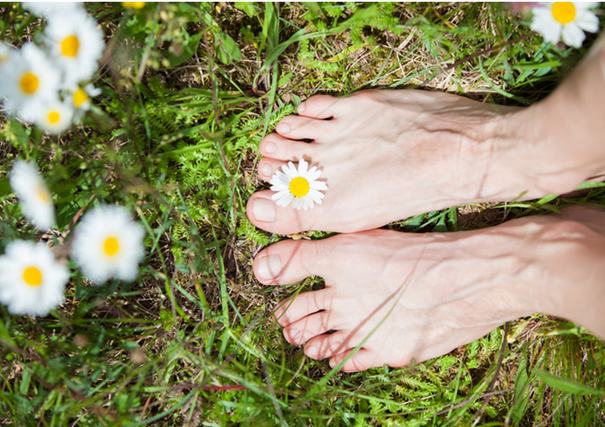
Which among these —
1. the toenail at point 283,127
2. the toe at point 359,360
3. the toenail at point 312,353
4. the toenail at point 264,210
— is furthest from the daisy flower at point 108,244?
the toe at point 359,360

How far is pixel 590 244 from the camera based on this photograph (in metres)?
1.60

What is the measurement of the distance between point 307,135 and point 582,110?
3.54ft

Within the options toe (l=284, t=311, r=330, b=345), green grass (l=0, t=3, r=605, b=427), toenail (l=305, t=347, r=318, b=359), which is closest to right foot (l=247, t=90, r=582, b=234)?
green grass (l=0, t=3, r=605, b=427)

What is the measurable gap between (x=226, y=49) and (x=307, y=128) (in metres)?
0.50

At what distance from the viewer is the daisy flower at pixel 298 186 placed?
1949 mm

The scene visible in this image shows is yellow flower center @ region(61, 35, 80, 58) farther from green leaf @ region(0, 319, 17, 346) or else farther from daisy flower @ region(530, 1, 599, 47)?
daisy flower @ region(530, 1, 599, 47)

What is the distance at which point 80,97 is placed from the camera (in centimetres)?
152

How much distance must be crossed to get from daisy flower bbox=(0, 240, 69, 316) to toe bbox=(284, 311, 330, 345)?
3.38 feet

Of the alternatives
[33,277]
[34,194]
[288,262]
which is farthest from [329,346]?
[34,194]

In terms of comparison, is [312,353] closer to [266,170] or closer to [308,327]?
[308,327]

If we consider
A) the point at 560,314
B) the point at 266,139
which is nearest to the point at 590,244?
the point at 560,314

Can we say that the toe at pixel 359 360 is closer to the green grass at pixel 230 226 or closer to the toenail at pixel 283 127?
the green grass at pixel 230 226

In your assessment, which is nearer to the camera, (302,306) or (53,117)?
(53,117)

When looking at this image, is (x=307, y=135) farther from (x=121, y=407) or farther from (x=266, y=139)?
(x=121, y=407)
